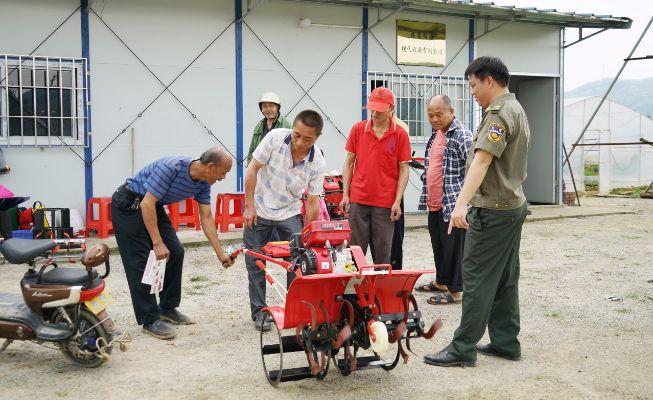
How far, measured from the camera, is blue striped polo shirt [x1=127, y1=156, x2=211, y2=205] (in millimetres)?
4598

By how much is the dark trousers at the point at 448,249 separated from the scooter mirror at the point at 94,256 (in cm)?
295

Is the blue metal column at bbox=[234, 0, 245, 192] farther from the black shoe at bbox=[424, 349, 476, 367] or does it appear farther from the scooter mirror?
the black shoe at bbox=[424, 349, 476, 367]

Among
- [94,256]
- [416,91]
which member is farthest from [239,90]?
[94,256]

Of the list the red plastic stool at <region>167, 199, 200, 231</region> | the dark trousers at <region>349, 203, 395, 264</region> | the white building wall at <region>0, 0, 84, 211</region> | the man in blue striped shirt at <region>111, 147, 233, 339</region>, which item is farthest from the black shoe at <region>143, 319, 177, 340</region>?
the white building wall at <region>0, 0, 84, 211</region>

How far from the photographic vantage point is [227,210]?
9867mm

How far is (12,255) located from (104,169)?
5.92 metres

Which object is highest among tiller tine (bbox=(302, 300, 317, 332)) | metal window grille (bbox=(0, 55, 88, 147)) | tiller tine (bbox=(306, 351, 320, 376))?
metal window grille (bbox=(0, 55, 88, 147))

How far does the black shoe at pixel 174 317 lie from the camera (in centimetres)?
519

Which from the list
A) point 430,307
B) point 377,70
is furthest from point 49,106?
point 430,307

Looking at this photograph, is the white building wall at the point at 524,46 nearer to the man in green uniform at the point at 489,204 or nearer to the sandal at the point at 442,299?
the sandal at the point at 442,299

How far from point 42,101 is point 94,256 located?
6.15 meters

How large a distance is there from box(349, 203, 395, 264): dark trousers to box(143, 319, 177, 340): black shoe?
172 cm

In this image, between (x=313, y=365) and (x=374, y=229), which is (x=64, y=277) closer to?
(x=313, y=365)

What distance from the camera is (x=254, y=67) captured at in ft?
35.2
